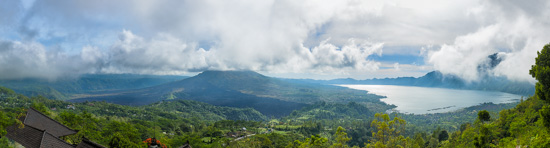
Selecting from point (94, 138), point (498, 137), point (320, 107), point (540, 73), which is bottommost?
point (320, 107)

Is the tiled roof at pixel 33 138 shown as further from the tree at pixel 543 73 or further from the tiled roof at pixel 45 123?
the tree at pixel 543 73

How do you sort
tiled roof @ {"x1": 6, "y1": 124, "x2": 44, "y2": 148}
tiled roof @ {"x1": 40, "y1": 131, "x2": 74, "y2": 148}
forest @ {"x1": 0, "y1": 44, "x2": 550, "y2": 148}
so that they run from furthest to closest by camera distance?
forest @ {"x1": 0, "y1": 44, "x2": 550, "y2": 148}, tiled roof @ {"x1": 6, "y1": 124, "x2": 44, "y2": 148}, tiled roof @ {"x1": 40, "y1": 131, "x2": 74, "y2": 148}

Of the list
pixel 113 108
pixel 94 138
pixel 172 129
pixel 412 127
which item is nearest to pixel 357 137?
pixel 412 127

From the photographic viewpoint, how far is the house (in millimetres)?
12375

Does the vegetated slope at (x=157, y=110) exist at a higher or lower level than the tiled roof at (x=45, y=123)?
lower

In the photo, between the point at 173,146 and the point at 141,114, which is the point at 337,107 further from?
the point at 173,146

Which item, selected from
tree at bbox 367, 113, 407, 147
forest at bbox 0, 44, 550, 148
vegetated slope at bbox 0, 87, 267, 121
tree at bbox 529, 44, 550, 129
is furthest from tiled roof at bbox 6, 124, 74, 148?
vegetated slope at bbox 0, 87, 267, 121

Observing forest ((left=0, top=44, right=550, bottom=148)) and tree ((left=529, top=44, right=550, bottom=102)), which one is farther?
tree ((left=529, top=44, right=550, bottom=102))

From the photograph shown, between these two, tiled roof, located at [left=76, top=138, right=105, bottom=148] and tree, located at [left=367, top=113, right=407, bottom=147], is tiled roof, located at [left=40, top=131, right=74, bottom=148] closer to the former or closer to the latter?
tiled roof, located at [left=76, top=138, right=105, bottom=148]

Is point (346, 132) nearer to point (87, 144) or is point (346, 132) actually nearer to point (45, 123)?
point (45, 123)

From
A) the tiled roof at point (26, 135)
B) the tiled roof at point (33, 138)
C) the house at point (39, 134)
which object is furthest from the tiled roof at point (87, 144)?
the tiled roof at point (26, 135)

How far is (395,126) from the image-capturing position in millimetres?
14188

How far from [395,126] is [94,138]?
27039mm

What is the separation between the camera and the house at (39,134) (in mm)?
12375
